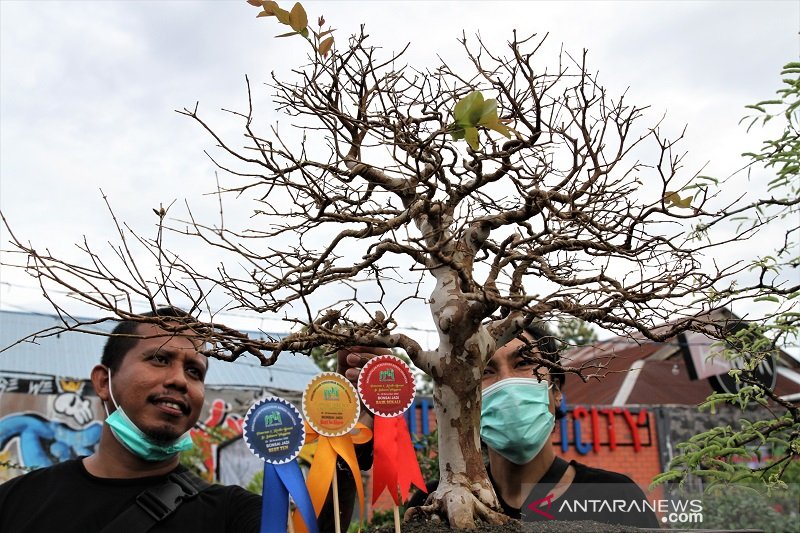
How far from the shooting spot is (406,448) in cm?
249

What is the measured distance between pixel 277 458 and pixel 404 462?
1.45ft

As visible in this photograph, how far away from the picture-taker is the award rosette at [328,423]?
2.34m

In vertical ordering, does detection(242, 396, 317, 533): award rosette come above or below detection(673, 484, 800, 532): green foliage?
above

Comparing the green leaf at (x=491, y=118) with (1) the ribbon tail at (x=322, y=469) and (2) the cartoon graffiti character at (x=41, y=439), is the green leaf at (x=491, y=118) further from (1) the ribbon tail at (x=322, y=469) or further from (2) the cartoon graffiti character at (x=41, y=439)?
(2) the cartoon graffiti character at (x=41, y=439)

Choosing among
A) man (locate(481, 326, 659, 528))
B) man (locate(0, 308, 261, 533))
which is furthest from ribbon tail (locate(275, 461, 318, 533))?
man (locate(481, 326, 659, 528))

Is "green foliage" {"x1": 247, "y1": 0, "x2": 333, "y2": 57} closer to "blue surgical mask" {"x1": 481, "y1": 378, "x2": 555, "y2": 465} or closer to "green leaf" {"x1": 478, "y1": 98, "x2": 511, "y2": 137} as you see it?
"green leaf" {"x1": 478, "y1": 98, "x2": 511, "y2": 137}

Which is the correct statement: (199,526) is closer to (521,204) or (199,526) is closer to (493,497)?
(493,497)

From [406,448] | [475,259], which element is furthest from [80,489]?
[475,259]

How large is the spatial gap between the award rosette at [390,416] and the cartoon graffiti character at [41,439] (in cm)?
1204

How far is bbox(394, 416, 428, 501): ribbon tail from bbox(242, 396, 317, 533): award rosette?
0.32 metres

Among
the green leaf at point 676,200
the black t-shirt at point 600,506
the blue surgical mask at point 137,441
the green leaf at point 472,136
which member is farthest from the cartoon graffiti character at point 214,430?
the green leaf at point 472,136

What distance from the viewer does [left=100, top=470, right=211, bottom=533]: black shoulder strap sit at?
2602mm

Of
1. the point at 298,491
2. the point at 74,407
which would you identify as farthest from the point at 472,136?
the point at 74,407

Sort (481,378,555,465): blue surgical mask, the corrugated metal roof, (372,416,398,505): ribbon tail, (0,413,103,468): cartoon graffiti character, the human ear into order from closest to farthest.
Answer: (372,416,398,505): ribbon tail < the human ear < (481,378,555,465): blue surgical mask < (0,413,103,468): cartoon graffiti character < the corrugated metal roof
